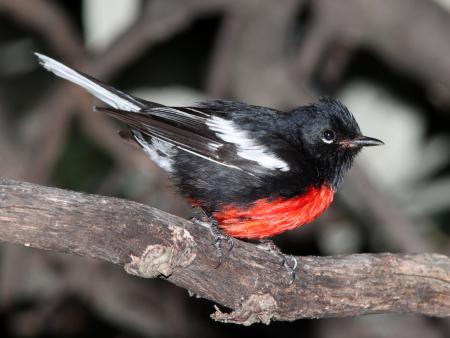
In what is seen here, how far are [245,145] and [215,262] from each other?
0.83 m

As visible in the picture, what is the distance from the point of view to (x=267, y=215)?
450cm

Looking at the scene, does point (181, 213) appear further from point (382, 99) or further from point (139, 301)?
point (382, 99)

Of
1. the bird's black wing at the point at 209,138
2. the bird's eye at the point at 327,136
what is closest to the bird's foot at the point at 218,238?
the bird's black wing at the point at 209,138

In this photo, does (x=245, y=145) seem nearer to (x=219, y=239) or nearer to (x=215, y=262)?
(x=219, y=239)

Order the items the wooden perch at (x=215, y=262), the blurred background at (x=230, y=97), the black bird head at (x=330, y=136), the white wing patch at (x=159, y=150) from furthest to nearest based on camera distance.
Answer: the blurred background at (x=230, y=97)
the black bird head at (x=330, y=136)
the white wing patch at (x=159, y=150)
the wooden perch at (x=215, y=262)

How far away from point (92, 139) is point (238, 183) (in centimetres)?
272

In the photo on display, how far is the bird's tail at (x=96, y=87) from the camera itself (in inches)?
172

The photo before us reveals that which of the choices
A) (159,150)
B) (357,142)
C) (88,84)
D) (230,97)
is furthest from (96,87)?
(230,97)

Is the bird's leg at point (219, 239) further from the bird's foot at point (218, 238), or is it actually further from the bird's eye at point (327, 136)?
the bird's eye at point (327, 136)

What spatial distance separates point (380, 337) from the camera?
686 centimetres

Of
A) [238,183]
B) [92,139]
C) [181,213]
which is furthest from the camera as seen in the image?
[92,139]

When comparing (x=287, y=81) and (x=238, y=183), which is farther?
(x=287, y=81)

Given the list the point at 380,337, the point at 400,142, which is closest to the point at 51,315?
the point at 380,337

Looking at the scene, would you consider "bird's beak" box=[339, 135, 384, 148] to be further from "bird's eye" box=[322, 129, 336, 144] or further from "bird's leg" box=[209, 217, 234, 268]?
"bird's leg" box=[209, 217, 234, 268]
